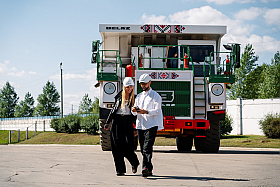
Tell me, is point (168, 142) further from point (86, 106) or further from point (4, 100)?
point (4, 100)

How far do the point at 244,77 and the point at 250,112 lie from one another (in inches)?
1398

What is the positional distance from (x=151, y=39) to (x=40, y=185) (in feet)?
32.0

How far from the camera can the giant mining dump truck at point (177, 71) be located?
1312 centimetres

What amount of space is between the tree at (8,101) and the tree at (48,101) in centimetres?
1653

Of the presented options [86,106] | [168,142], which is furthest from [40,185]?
[86,106]

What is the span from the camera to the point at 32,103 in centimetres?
11912

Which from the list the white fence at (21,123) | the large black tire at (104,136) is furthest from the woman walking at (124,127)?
the white fence at (21,123)

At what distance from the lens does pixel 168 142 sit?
23984mm

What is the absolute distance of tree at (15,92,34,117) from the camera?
113387 mm

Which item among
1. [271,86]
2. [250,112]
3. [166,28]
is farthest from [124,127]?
[271,86]

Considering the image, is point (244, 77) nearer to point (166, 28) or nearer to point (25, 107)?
point (166, 28)

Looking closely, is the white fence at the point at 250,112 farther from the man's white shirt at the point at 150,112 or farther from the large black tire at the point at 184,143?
the man's white shirt at the point at 150,112

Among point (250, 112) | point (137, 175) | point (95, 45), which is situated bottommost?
point (137, 175)

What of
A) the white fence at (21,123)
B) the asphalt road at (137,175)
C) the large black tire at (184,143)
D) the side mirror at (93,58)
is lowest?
the white fence at (21,123)
